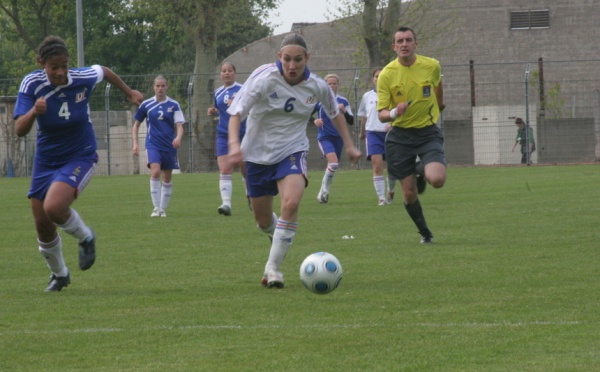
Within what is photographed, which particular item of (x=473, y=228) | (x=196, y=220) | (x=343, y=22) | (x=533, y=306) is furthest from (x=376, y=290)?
(x=343, y=22)

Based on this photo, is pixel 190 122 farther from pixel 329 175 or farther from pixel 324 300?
pixel 324 300

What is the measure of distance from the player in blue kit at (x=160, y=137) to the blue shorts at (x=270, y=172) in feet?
26.2

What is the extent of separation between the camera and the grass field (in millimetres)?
5645

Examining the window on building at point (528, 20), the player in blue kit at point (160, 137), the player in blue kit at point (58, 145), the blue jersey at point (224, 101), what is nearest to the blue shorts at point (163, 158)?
the player in blue kit at point (160, 137)

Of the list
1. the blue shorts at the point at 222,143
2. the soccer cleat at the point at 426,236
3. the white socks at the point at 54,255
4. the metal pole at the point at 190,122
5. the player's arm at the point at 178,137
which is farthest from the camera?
the metal pole at the point at 190,122

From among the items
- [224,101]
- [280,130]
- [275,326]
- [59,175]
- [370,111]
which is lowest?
[275,326]

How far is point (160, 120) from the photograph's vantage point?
55.2 feet

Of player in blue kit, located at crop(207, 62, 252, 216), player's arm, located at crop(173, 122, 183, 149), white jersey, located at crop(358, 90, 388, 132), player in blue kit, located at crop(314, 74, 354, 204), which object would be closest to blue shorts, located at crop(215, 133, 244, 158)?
player in blue kit, located at crop(207, 62, 252, 216)

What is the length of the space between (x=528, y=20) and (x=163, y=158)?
34.6 meters

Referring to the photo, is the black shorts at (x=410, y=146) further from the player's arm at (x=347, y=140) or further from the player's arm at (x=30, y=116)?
the player's arm at (x=30, y=116)

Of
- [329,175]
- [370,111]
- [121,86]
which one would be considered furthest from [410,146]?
[329,175]

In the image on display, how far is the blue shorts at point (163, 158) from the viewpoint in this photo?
16.6 meters

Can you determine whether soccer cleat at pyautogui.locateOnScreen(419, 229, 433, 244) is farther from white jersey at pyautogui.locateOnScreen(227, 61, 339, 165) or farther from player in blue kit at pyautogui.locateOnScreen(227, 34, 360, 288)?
white jersey at pyautogui.locateOnScreen(227, 61, 339, 165)

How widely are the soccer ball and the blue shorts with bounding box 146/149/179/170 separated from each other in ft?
30.3
